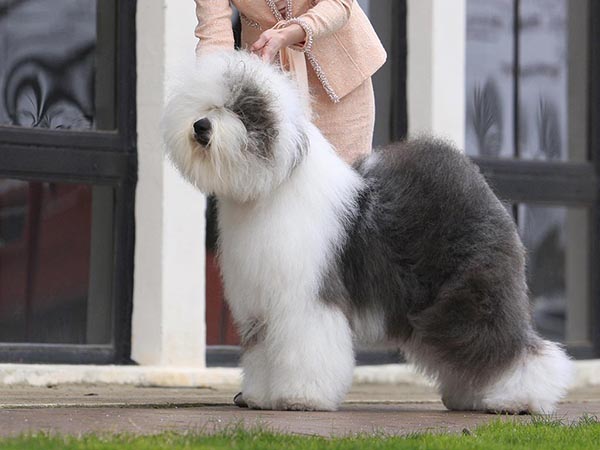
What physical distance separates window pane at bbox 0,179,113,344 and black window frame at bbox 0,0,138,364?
0.27 ft

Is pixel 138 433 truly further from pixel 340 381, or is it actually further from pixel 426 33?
pixel 426 33

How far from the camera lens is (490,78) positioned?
34.1 ft

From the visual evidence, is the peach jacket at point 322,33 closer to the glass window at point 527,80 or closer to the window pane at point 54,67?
the window pane at point 54,67

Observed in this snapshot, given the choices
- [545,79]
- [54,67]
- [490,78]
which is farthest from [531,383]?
[545,79]

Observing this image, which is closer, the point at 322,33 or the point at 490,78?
the point at 322,33

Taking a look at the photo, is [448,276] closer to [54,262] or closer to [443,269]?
[443,269]

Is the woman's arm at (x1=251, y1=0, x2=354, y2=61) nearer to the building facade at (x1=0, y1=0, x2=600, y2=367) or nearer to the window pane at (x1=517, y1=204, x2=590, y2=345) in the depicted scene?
the building facade at (x1=0, y1=0, x2=600, y2=367)

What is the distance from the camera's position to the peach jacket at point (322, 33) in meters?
6.26

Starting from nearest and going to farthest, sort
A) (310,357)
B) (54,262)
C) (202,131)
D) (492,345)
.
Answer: (202,131), (310,357), (492,345), (54,262)

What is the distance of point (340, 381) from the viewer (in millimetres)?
5984

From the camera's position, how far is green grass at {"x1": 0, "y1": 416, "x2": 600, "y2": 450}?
440 cm

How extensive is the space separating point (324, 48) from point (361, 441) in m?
2.25

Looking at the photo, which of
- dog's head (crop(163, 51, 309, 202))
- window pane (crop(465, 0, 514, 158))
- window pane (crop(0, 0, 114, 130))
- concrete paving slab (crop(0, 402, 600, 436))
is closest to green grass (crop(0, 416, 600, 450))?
concrete paving slab (crop(0, 402, 600, 436))

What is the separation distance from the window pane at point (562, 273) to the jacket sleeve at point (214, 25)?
4822mm
